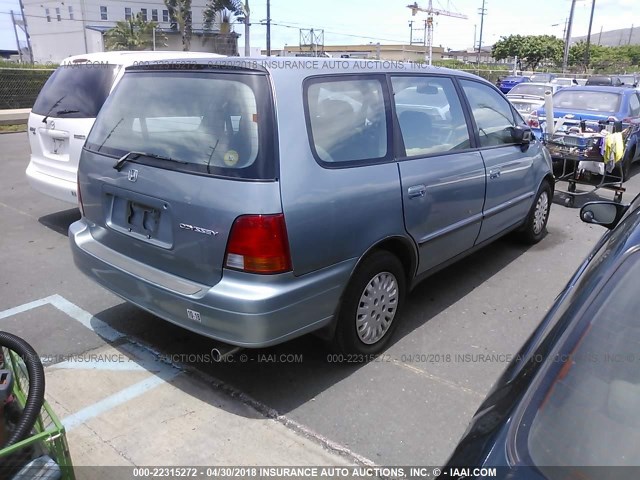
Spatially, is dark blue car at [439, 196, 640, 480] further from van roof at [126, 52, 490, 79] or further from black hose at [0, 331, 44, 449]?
van roof at [126, 52, 490, 79]

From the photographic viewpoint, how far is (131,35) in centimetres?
4400

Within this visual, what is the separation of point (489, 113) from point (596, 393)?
3.63 metres

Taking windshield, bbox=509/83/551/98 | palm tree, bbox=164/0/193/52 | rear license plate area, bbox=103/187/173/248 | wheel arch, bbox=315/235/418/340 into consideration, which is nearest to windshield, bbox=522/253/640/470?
wheel arch, bbox=315/235/418/340

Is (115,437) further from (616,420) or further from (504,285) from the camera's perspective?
(504,285)

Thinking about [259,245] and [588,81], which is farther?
[588,81]

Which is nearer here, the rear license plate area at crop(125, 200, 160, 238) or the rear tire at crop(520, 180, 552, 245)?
the rear license plate area at crop(125, 200, 160, 238)

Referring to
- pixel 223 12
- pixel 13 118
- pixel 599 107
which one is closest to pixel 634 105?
pixel 599 107

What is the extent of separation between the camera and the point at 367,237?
10.0ft

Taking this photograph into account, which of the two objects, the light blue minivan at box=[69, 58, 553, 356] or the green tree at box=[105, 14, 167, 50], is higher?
the green tree at box=[105, 14, 167, 50]

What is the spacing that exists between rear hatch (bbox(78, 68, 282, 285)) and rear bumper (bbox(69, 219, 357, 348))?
93mm

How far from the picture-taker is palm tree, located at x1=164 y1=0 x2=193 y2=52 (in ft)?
150

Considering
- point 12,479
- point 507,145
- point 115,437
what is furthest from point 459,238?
Answer: point 12,479

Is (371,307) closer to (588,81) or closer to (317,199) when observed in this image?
(317,199)

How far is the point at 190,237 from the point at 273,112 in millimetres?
799
